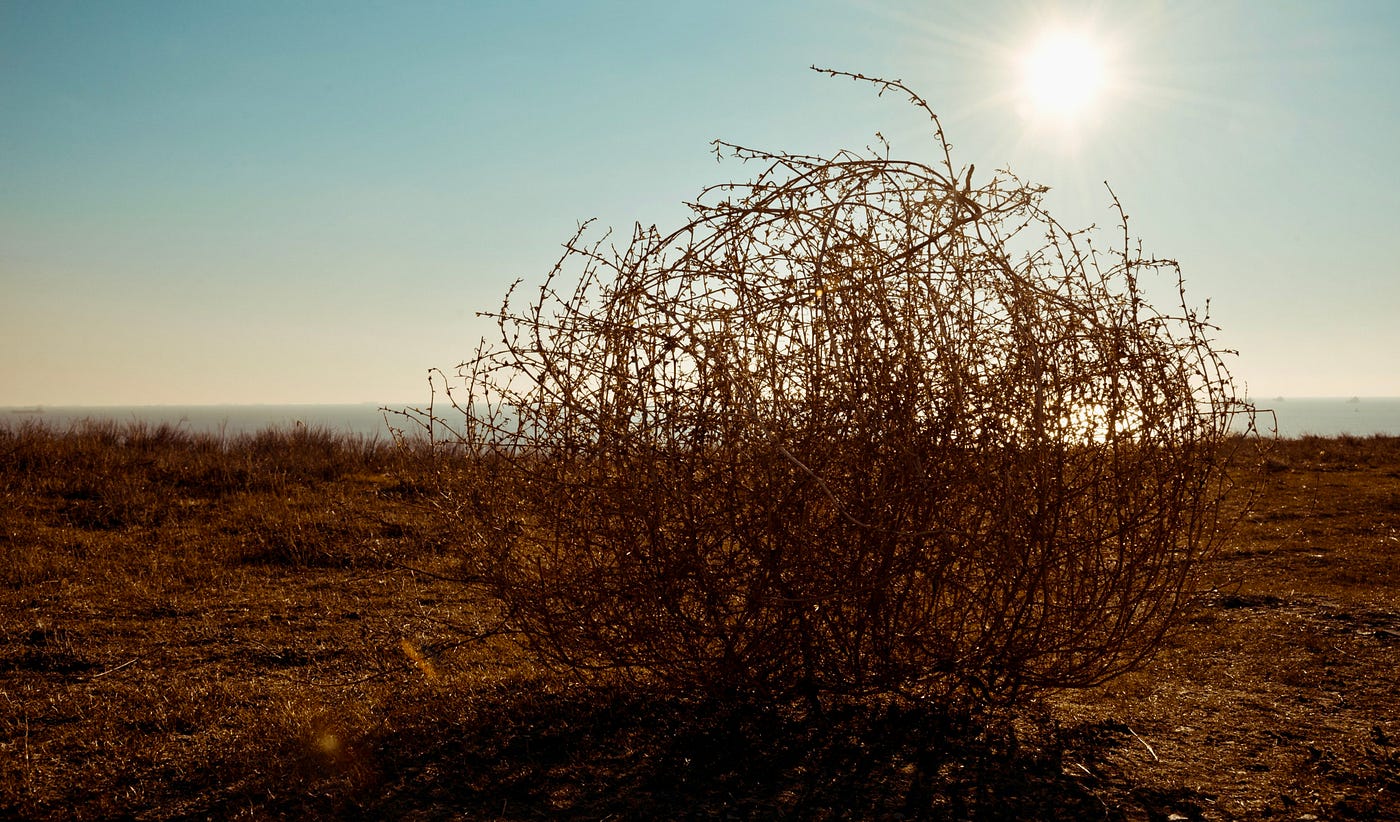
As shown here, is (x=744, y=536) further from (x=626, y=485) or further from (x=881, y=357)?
(x=881, y=357)

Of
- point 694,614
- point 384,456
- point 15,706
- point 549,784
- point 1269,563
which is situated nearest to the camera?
point 549,784

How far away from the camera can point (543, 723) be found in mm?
4340

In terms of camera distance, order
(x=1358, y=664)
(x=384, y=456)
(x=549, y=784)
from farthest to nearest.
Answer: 1. (x=384, y=456)
2. (x=1358, y=664)
3. (x=549, y=784)

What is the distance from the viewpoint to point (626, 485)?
3771 millimetres

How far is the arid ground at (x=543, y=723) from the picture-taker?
3543 millimetres

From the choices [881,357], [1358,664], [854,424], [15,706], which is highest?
[881,357]

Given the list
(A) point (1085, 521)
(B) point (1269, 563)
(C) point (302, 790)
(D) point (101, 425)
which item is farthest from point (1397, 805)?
(D) point (101, 425)

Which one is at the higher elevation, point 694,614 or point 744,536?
point 744,536

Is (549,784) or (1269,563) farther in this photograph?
(1269,563)

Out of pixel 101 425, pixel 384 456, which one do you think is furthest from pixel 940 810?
pixel 101 425

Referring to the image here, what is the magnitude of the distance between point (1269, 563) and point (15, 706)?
9.12 meters

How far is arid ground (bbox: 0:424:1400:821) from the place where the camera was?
11.6 feet

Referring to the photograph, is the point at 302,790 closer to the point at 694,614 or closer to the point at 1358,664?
the point at 694,614

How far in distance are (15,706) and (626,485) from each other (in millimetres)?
3440
